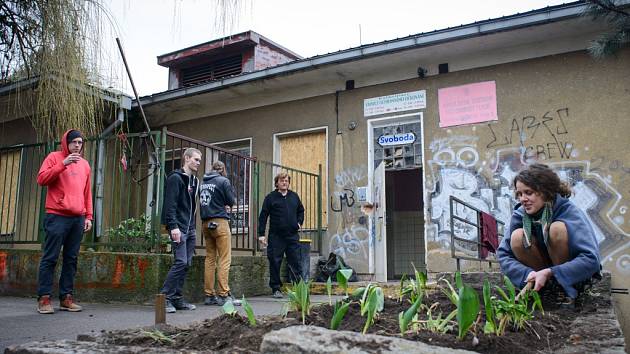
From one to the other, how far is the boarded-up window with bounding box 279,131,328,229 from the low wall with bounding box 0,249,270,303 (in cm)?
269

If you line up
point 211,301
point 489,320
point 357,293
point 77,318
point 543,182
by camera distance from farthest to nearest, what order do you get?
point 211,301 → point 77,318 → point 543,182 → point 357,293 → point 489,320

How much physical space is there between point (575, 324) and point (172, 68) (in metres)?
14.1

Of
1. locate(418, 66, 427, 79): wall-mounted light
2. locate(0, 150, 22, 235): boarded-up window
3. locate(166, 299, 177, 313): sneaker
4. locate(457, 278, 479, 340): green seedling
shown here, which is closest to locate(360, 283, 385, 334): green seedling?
locate(457, 278, 479, 340): green seedling

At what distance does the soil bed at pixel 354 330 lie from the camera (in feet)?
6.92

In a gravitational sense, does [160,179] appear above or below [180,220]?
above

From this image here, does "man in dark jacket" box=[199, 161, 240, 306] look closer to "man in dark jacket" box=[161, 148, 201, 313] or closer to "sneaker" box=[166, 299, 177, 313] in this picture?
"man in dark jacket" box=[161, 148, 201, 313]

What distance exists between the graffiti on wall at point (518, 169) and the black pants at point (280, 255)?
2317 millimetres

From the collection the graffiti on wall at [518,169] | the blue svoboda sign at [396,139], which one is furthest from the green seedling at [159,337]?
the blue svoboda sign at [396,139]

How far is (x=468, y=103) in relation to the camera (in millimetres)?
8273

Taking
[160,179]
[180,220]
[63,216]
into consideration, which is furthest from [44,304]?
[160,179]

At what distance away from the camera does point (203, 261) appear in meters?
6.44

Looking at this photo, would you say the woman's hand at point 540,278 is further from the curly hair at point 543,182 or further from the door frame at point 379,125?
the door frame at point 379,125

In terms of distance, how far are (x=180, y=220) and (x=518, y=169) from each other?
5.08 meters

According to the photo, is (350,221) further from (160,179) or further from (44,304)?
(44,304)
